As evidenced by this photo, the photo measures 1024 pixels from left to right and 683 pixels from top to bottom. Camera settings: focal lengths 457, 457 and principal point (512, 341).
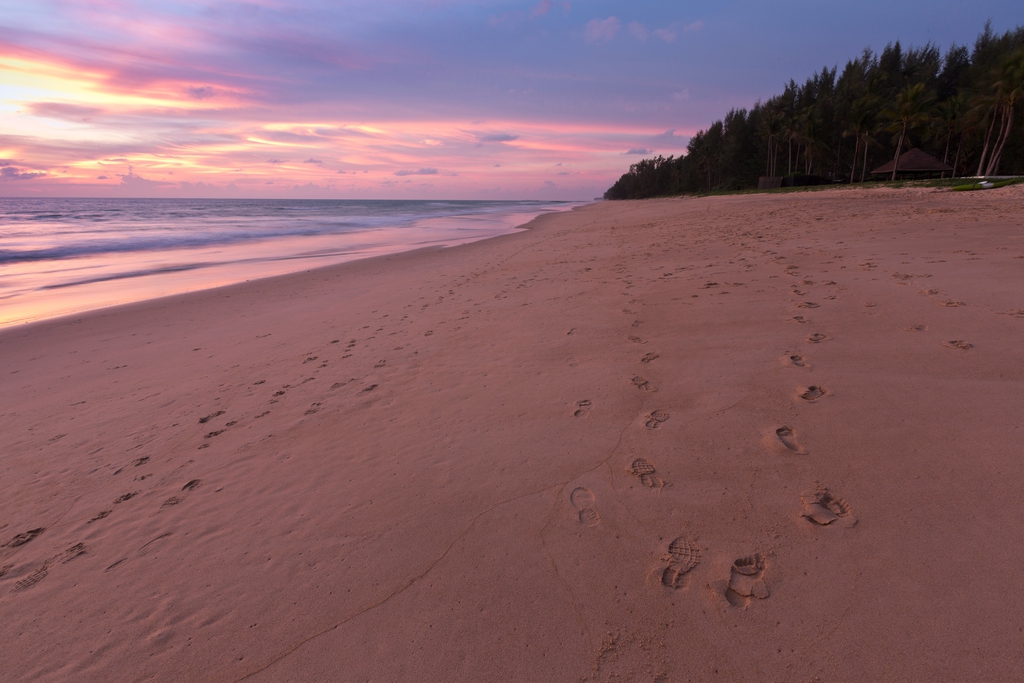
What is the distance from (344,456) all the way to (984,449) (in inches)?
149

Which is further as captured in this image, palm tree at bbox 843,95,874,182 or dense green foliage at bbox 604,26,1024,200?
palm tree at bbox 843,95,874,182

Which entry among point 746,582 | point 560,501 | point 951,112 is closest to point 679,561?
point 746,582

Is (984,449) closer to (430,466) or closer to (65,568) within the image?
(430,466)

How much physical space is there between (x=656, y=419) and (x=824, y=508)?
109 cm

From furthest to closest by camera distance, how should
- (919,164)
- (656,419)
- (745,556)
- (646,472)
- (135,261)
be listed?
(919,164) < (135,261) < (656,419) < (646,472) < (745,556)

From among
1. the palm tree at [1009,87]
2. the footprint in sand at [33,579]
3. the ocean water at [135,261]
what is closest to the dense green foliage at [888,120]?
the palm tree at [1009,87]

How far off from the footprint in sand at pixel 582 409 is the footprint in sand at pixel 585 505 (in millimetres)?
806

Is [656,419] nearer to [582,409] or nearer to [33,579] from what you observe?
[582,409]

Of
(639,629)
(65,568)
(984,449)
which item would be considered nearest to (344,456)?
(65,568)

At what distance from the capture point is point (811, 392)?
124 inches

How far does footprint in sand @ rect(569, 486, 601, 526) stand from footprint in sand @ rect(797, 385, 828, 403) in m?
1.72

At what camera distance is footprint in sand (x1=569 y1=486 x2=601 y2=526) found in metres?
2.36

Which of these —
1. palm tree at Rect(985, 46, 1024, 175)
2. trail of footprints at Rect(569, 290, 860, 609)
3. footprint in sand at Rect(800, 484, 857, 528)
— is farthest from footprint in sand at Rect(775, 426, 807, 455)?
palm tree at Rect(985, 46, 1024, 175)

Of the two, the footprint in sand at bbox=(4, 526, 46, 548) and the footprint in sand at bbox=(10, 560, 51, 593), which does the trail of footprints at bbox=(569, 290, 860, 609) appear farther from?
the footprint in sand at bbox=(4, 526, 46, 548)
